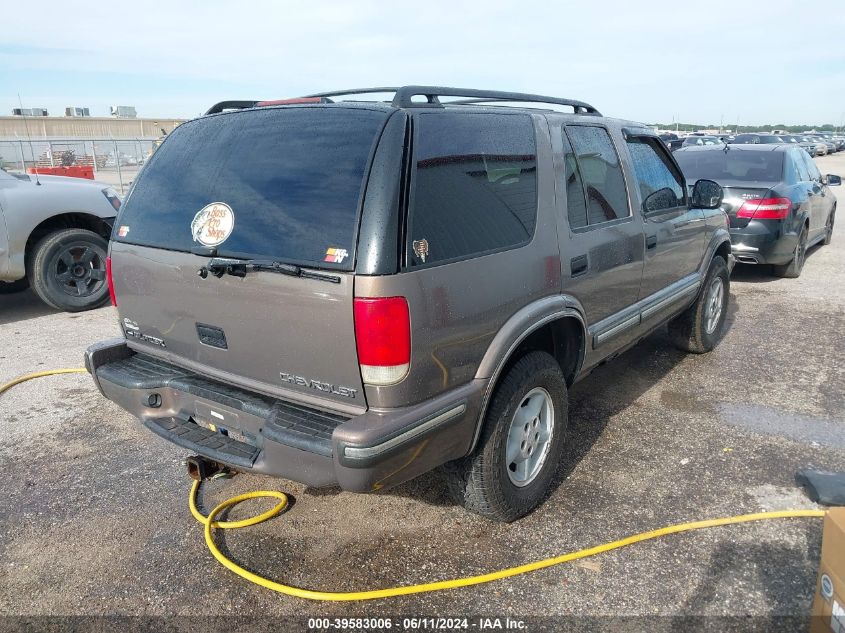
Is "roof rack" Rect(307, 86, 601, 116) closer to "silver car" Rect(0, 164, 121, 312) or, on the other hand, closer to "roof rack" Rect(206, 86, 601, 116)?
"roof rack" Rect(206, 86, 601, 116)

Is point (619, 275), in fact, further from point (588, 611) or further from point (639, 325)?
point (588, 611)

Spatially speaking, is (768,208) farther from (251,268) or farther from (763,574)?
(251,268)

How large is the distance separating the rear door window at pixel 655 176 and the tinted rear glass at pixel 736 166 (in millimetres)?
3523

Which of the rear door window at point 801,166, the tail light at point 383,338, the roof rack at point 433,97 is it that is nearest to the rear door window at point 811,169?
the rear door window at point 801,166

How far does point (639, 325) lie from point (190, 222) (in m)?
2.66

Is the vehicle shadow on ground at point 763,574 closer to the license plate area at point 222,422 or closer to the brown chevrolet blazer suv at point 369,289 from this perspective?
the brown chevrolet blazer suv at point 369,289

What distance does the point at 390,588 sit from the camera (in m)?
2.58

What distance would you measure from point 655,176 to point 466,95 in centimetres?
188

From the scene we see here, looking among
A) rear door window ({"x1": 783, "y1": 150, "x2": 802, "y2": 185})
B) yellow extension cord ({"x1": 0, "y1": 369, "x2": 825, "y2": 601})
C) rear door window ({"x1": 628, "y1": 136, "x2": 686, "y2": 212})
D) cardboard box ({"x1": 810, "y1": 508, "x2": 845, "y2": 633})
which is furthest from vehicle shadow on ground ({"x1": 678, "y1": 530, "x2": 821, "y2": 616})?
rear door window ({"x1": 783, "y1": 150, "x2": 802, "y2": 185})

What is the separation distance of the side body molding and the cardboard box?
3.96 feet

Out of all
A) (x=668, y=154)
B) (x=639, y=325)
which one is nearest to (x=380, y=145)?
(x=639, y=325)

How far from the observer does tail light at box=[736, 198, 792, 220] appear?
728 cm

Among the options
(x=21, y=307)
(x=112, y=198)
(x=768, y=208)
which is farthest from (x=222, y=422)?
(x=768, y=208)

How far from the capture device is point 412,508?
3152 millimetres
